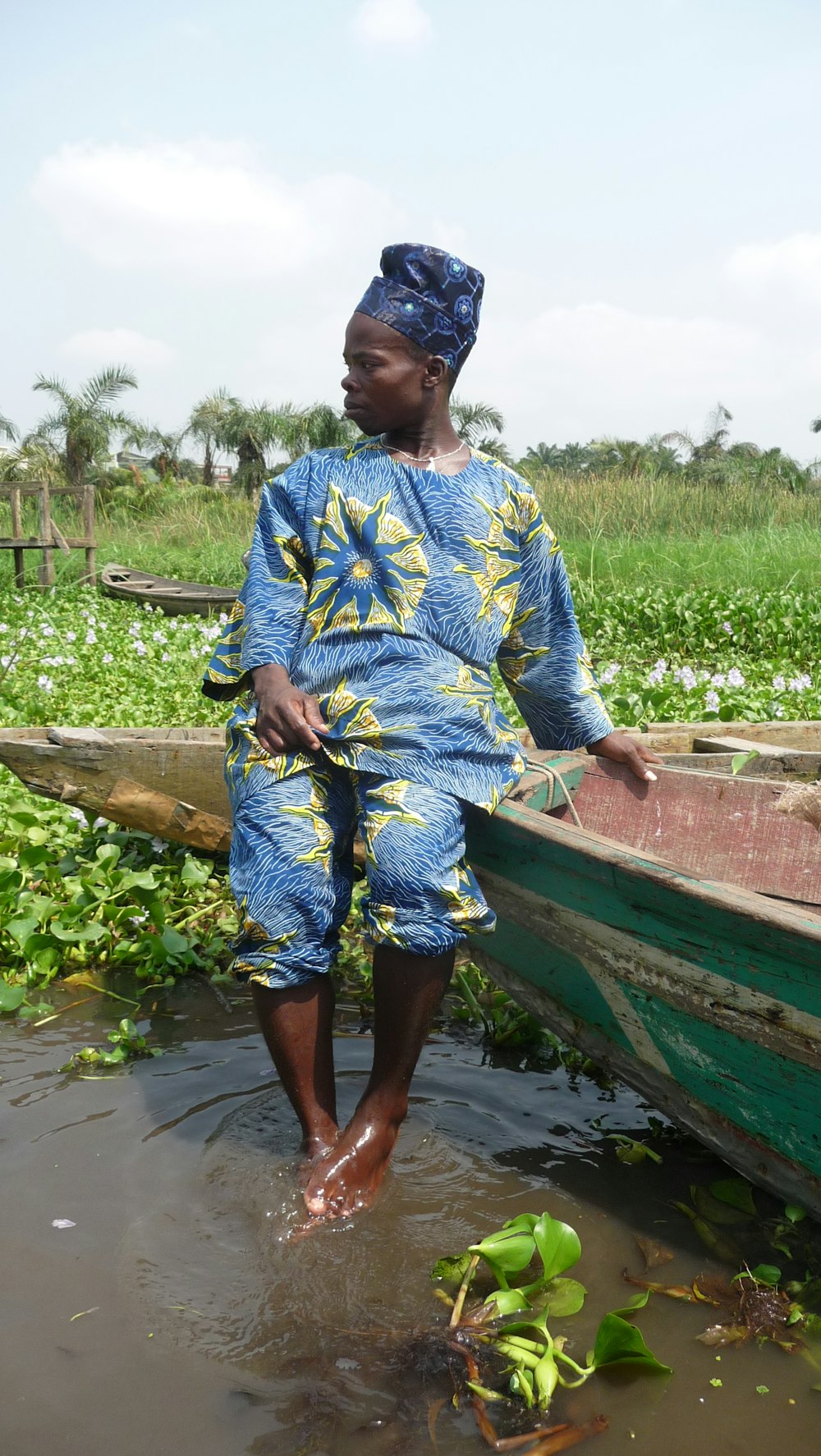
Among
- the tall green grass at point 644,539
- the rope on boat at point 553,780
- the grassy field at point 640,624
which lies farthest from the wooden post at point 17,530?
the rope on boat at point 553,780

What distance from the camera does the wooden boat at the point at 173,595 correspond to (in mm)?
9789

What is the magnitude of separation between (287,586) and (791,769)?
1628 millimetres

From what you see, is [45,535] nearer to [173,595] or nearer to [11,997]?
[173,595]

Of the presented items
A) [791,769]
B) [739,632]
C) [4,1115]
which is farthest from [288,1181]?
[739,632]

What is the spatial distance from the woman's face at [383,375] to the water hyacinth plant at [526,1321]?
138cm

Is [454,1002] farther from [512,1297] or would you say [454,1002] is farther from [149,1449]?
[149,1449]

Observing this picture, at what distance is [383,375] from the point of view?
6.61ft

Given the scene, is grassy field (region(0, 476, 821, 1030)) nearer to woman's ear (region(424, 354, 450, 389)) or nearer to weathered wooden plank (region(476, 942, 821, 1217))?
weathered wooden plank (region(476, 942, 821, 1217))

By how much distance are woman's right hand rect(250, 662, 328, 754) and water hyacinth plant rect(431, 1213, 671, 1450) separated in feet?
2.79

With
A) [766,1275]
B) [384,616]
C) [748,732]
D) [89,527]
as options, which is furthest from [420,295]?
[89,527]

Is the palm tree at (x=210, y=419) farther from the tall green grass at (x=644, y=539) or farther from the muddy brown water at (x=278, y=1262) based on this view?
the muddy brown water at (x=278, y=1262)

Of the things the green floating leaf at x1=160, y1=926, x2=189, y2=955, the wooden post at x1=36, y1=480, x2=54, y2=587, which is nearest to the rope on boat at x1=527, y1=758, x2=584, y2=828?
the green floating leaf at x1=160, y1=926, x2=189, y2=955

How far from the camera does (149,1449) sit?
1.48 m

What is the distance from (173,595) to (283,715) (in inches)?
330
